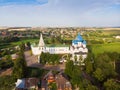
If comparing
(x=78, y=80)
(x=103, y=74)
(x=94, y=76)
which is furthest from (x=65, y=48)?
(x=78, y=80)

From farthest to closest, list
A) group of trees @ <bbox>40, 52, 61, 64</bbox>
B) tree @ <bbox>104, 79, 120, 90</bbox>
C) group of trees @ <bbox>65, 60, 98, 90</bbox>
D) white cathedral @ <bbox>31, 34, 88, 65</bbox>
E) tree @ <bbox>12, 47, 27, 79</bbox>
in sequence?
white cathedral @ <bbox>31, 34, 88, 65</bbox>, group of trees @ <bbox>40, 52, 61, 64</bbox>, tree @ <bbox>12, 47, 27, 79</bbox>, tree @ <bbox>104, 79, 120, 90</bbox>, group of trees @ <bbox>65, 60, 98, 90</bbox>

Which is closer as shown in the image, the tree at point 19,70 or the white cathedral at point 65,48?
the tree at point 19,70

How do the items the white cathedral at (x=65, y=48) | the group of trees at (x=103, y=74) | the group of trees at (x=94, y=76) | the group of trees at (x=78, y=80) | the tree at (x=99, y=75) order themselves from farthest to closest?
1. the white cathedral at (x=65, y=48)
2. the tree at (x=99, y=75)
3. the group of trees at (x=103, y=74)
4. the group of trees at (x=94, y=76)
5. the group of trees at (x=78, y=80)

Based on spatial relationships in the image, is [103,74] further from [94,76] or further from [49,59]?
[49,59]

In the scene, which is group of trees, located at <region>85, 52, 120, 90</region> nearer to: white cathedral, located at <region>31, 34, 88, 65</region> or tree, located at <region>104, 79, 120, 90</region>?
Answer: tree, located at <region>104, 79, 120, 90</region>

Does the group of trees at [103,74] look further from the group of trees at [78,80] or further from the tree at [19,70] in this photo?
the tree at [19,70]

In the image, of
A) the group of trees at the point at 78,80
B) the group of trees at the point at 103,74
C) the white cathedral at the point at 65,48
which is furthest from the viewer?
the white cathedral at the point at 65,48

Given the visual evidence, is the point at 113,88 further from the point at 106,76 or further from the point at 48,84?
the point at 48,84

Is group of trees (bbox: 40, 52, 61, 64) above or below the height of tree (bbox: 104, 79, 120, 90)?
below

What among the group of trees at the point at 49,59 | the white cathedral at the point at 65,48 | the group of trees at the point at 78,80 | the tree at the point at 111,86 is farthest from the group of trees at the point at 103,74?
the white cathedral at the point at 65,48

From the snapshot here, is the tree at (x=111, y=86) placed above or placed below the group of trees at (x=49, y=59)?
above

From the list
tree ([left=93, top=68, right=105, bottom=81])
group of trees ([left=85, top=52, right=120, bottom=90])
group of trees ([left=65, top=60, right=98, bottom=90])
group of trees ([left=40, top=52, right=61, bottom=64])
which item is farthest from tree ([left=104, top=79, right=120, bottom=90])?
group of trees ([left=40, top=52, right=61, bottom=64])

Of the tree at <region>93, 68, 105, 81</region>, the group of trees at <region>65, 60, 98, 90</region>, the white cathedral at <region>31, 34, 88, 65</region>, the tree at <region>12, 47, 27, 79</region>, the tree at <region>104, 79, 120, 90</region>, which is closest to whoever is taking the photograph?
the group of trees at <region>65, 60, 98, 90</region>
